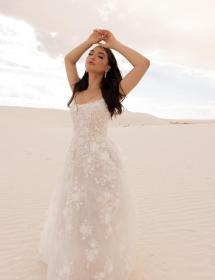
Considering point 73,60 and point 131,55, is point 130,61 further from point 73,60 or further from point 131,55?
point 73,60

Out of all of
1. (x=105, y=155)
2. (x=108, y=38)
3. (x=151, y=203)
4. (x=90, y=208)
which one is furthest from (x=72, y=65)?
(x=151, y=203)

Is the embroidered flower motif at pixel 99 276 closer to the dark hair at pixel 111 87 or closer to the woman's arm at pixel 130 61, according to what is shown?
the dark hair at pixel 111 87

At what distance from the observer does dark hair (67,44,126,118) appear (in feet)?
13.8

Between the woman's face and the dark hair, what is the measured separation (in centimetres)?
5

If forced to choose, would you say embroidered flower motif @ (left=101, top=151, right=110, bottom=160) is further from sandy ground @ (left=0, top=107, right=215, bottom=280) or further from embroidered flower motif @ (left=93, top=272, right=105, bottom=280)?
sandy ground @ (left=0, top=107, right=215, bottom=280)

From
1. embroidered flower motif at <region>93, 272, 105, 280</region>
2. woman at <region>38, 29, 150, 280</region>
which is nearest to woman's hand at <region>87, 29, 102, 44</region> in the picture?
woman at <region>38, 29, 150, 280</region>

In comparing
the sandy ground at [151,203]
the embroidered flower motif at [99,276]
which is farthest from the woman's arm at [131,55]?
the embroidered flower motif at [99,276]

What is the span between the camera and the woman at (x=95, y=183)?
13.7 ft

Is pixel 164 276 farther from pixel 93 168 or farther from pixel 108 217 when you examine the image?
pixel 93 168

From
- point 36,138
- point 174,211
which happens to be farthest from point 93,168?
point 36,138

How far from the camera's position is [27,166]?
479 inches

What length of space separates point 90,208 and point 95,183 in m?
0.25

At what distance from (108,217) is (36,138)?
1584 centimetres

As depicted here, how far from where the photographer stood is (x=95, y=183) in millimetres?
4223
